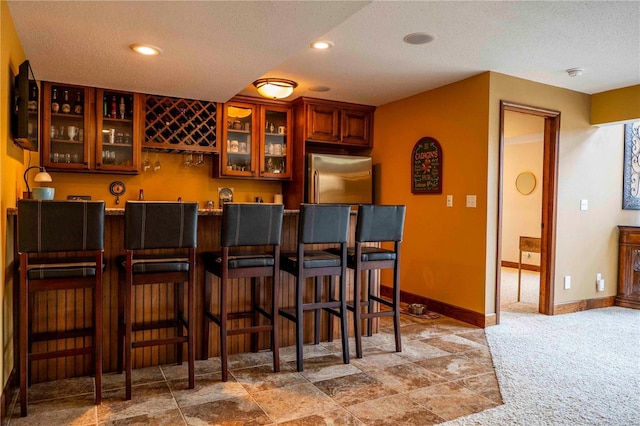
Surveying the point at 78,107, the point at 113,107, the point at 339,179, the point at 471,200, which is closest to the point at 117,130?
the point at 113,107

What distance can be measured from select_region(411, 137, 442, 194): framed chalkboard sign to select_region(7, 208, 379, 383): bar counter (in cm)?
197

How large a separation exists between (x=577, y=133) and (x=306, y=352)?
3791mm

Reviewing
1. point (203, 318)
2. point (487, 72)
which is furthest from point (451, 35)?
point (203, 318)

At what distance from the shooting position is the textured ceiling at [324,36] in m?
2.54

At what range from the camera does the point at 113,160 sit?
Result: 4.60 m

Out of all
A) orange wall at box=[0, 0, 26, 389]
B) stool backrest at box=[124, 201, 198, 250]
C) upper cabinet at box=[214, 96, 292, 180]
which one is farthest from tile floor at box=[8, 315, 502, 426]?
upper cabinet at box=[214, 96, 292, 180]

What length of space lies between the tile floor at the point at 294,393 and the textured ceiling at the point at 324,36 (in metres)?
2.16

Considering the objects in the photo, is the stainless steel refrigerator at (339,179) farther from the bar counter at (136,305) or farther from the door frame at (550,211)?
the door frame at (550,211)

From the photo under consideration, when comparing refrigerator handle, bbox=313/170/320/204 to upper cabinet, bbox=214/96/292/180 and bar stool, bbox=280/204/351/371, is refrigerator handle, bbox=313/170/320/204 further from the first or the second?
bar stool, bbox=280/204/351/371

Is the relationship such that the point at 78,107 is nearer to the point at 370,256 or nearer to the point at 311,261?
the point at 311,261

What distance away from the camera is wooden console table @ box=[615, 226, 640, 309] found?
5090 mm

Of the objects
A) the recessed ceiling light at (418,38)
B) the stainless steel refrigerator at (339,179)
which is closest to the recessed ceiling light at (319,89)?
the stainless steel refrigerator at (339,179)

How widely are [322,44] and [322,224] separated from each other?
4.81 feet

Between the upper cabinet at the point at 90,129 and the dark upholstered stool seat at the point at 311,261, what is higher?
the upper cabinet at the point at 90,129
